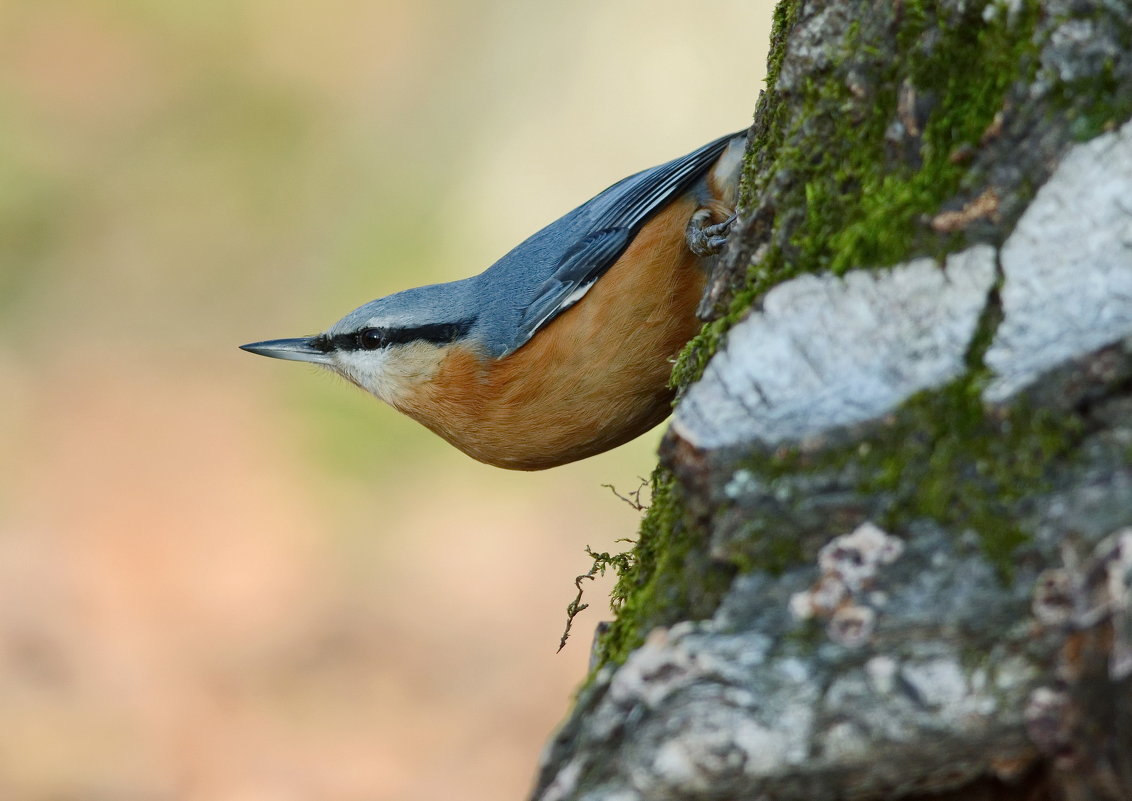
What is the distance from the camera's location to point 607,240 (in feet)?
11.8

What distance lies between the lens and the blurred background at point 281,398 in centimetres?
543

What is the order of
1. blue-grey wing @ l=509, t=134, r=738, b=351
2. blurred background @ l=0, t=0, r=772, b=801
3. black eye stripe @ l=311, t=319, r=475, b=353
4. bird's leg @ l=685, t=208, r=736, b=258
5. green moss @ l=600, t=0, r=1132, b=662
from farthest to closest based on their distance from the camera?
blurred background @ l=0, t=0, r=772, b=801 → black eye stripe @ l=311, t=319, r=475, b=353 → blue-grey wing @ l=509, t=134, r=738, b=351 → bird's leg @ l=685, t=208, r=736, b=258 → green moss @ l=600, t=0, r=1132, b=662

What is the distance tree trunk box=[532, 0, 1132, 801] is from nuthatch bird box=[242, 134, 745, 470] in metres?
1.34

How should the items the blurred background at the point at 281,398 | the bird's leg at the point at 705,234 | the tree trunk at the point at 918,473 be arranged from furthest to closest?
the blurred background at the point at 281,398 < the bird's leg at the point at 705,234 < the tree trunk at the point at 918,473

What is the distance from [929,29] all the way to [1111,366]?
0.71m

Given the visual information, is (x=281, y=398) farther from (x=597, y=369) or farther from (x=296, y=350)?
Answer: (x=597, y=369)

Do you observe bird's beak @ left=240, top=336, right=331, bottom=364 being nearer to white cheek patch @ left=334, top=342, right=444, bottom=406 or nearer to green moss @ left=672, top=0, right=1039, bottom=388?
white cheek patch @ left=334, top=342, right=444, bottom=406

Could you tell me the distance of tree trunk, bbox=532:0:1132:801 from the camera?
1487 mm

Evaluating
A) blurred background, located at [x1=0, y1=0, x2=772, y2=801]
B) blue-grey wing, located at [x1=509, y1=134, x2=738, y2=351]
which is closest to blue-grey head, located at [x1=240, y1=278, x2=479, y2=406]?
blue-grey wing, located at [x1=509, y1=134, x2=738, y2=351]

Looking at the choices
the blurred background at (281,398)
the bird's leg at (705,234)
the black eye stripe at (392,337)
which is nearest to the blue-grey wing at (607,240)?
the bird's leg at (705,234)

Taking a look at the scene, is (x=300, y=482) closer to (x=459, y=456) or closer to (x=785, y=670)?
Result: (x=459, y=456)

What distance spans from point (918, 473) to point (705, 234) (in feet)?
6.10

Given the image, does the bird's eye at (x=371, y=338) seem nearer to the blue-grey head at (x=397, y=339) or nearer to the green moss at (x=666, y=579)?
the blue-grey head at (x=397, y=339)

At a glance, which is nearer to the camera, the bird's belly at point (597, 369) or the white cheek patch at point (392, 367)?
the bird's belly at point (597, 369)
